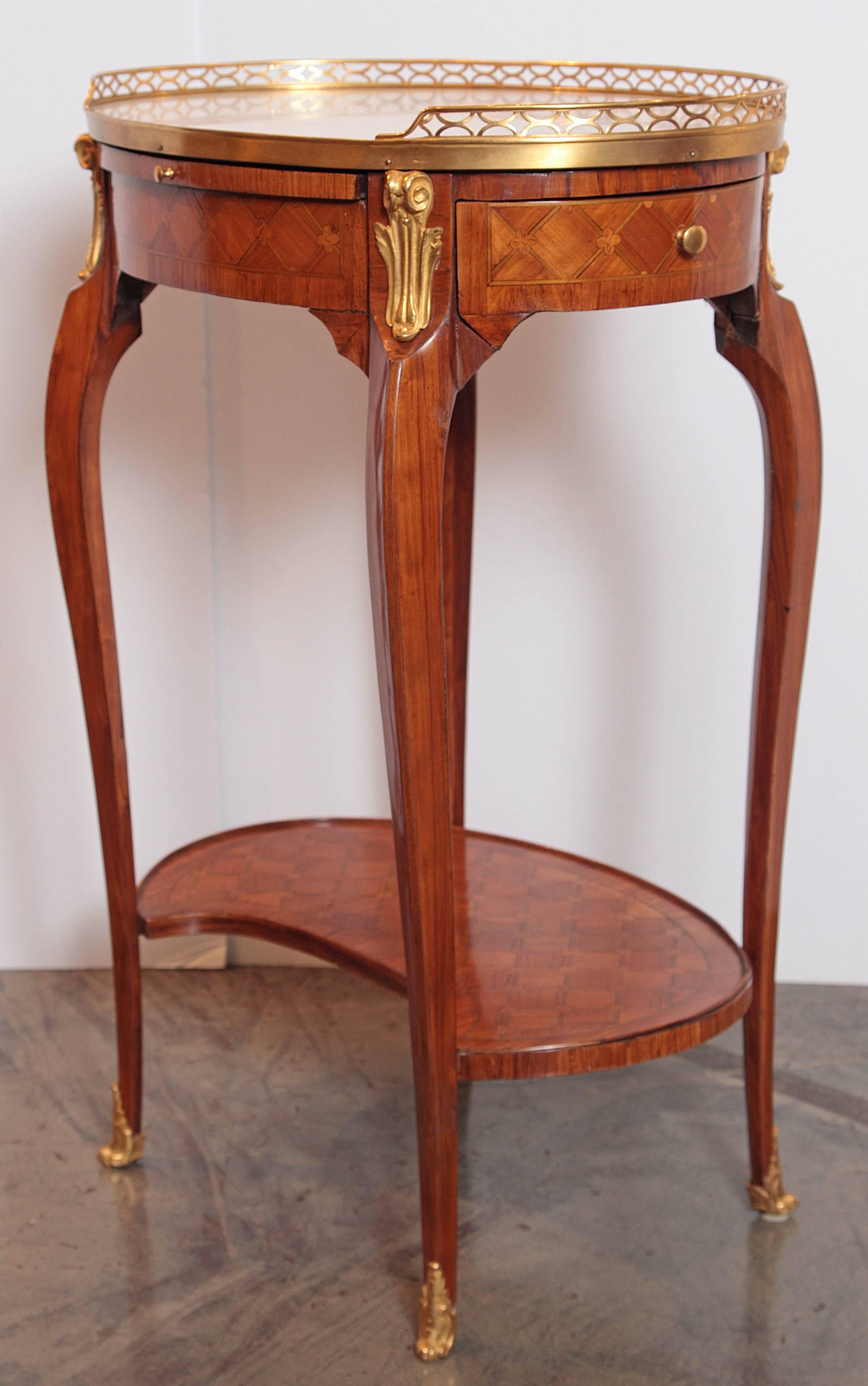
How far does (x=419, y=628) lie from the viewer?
4.67 ft

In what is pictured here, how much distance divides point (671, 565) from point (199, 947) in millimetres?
1011

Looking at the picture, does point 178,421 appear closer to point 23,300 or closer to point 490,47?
point 23,300

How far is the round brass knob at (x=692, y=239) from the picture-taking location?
4.62 ft

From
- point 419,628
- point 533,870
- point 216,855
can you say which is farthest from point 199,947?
point 419,628

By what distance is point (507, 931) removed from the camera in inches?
75.4

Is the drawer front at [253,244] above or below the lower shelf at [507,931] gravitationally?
above

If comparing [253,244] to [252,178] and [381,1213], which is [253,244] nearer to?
[252,178]

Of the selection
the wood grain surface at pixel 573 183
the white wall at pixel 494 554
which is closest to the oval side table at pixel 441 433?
the wood grain surface at pixel 573 183

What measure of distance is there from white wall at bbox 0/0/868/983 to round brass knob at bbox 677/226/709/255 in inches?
29.0

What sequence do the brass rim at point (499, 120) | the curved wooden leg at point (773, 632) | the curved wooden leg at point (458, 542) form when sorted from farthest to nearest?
1. the curved wooden leg at point (458, 542)
2. the curved wooden leg at point (773, 632)
3. the brass rim at point (499, 120)

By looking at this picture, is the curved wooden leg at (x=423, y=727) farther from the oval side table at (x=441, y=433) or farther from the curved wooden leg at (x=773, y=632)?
the curved wooden leg at (x=773, y=632)

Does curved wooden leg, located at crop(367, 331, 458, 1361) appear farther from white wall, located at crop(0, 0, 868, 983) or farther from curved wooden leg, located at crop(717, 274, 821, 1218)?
white wall, located at crop(0, 0, 868, 983)

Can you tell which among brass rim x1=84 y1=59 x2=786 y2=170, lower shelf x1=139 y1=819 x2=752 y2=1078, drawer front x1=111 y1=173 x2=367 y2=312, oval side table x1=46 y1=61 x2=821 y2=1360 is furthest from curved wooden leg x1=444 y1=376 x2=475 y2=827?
drawer front x1=111 y1=173 x2=367 y2=312

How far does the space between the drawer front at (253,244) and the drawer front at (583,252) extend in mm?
108
